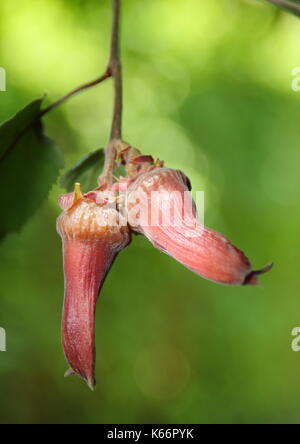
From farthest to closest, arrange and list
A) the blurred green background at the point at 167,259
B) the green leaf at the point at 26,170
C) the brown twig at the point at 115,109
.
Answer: the blurred green background at the point at 167,259
the green leaf at the point at 26,170
the brown twig at the point at 115,109

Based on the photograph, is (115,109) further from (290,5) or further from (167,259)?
(167,259)

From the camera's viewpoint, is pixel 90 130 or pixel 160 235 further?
pixel 90 130

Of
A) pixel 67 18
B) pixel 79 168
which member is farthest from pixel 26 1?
pixel 79 168

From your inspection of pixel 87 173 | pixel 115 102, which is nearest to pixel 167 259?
pixel 87 173

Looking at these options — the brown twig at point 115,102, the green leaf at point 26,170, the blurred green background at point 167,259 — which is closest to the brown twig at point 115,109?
the brown twig at point 115,102

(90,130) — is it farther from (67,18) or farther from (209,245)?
(209,245)

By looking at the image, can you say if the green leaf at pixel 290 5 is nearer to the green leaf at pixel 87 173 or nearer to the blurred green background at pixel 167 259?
the green leaf at pixel 87 173
